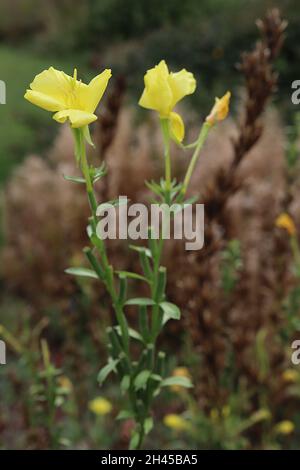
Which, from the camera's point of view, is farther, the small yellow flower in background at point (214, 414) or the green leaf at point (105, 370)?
the small yellow flower in background at point (214, 414)

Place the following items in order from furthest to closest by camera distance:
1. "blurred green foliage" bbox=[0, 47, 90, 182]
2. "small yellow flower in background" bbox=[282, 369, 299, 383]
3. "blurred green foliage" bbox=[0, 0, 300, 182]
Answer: "blurred green foliage" bbox=[0, 0, 300, 182] → "blurred green foliage" bbox=[0, 47, 90, 182] → "small yellow flower in background" bbox=[282, 369, 299, 383]

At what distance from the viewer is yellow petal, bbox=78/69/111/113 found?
0.54 metres

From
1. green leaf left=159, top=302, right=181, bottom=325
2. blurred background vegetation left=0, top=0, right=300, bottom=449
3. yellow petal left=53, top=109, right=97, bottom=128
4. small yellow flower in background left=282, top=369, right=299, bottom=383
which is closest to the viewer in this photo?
yellow petal left=53, top=109, right=97, bottom=128

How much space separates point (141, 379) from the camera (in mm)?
707

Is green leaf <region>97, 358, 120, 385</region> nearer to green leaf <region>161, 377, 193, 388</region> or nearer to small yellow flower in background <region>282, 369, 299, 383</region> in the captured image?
green leaf <region>161, 377, 193, 388</region>

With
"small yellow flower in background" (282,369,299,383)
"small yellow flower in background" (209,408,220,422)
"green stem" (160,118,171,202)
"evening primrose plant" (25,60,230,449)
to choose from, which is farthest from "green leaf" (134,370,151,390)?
"small yellow flower in background" (282,369,299,383)

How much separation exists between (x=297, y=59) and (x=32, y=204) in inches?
102

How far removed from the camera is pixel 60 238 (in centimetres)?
258

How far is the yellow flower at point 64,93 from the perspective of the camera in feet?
1.81

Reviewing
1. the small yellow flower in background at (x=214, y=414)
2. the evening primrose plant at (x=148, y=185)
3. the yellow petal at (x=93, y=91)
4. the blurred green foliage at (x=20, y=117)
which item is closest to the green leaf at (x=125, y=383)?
the evening primrose plant at (x=148, y=185)

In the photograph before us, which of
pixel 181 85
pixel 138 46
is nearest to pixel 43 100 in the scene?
pixel 181 85

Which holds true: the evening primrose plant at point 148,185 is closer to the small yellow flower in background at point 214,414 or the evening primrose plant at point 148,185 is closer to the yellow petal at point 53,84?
the yellow petal at point 53,84

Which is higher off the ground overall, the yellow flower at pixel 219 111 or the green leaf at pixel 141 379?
the yellow flower at pixel 219 111

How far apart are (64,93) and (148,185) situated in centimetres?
13
